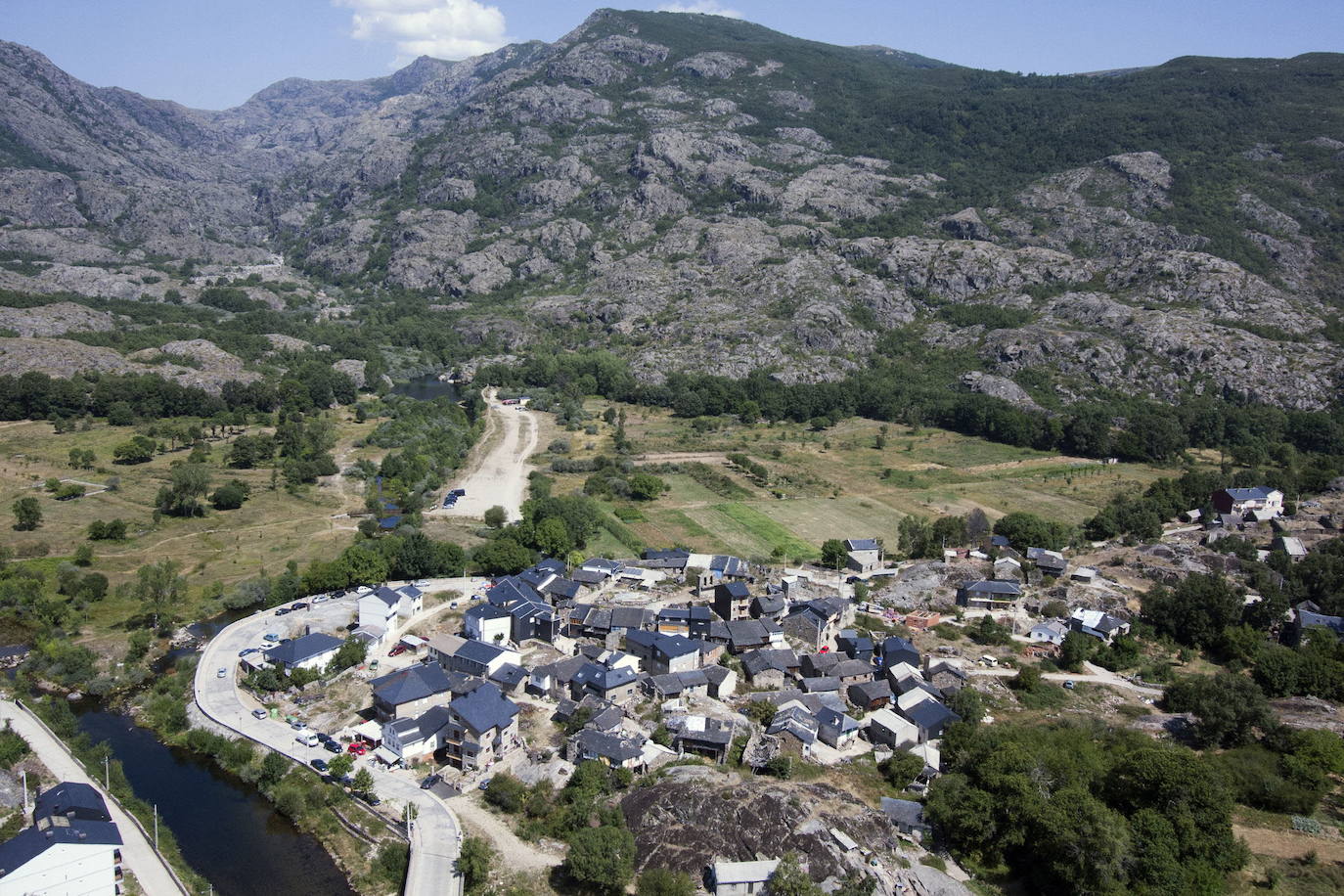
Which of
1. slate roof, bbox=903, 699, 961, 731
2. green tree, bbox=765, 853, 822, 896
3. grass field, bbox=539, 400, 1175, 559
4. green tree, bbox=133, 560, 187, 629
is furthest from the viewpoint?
grass field, bbox=539, 400, 1175, 559

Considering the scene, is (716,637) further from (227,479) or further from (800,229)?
(800,229)

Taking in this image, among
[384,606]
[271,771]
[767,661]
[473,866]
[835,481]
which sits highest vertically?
[384,606]

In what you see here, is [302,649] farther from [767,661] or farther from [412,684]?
[767,661]

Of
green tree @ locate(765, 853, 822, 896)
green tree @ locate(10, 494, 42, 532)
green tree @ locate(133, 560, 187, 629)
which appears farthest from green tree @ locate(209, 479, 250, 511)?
green tree @ locate(765, 853, 822, 896)

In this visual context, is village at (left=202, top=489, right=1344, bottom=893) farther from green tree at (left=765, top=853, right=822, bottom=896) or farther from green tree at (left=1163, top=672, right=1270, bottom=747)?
green tree at (left=1163, top=672, right=1270, bottom=747)

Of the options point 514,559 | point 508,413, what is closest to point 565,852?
point 514,559

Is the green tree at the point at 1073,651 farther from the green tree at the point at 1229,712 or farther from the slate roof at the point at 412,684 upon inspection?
the slate roof at the point at 412,684

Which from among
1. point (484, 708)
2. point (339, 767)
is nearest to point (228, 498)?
point (339, 767)

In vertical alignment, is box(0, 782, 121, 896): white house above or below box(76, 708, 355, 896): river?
above
